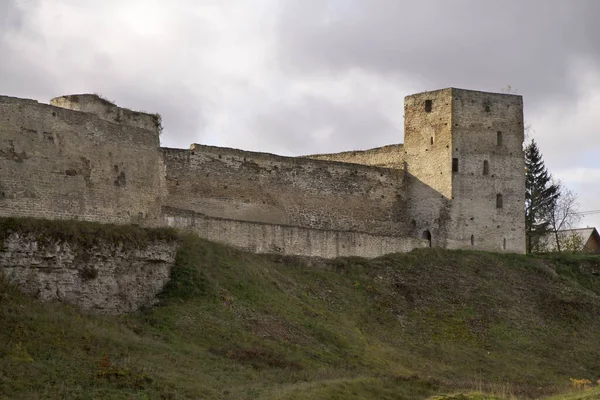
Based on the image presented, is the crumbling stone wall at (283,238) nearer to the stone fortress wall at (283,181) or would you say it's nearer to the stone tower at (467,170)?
the stone fortress wall at (283,181)

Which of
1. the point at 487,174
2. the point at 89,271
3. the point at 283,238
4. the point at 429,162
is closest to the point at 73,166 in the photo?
the point at 89,271

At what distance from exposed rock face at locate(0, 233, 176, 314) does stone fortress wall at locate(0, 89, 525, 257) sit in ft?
5.97

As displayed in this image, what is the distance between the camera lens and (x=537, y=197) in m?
52.6

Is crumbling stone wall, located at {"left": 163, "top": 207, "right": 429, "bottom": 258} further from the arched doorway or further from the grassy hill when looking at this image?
the arched doorway

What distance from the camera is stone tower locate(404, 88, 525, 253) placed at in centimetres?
4150

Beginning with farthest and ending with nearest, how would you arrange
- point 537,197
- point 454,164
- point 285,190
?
point 537,197
point 454,164
point 285,190

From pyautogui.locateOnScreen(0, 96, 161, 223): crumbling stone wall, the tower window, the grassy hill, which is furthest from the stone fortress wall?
the grassy hill

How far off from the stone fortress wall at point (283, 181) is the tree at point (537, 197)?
349 inches

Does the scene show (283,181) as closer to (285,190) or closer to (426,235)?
(285,190)

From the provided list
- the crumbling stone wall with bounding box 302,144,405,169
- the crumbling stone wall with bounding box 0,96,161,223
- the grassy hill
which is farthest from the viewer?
the crumbling stone wall with bounding box 302,144,405,169

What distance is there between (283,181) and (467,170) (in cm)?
831

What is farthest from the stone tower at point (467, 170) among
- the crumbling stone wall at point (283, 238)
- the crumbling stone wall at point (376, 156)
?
the crumbling stone wall at point (283, 238)

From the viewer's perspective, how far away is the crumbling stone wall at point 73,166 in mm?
27203

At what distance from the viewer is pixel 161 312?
87.9ft
